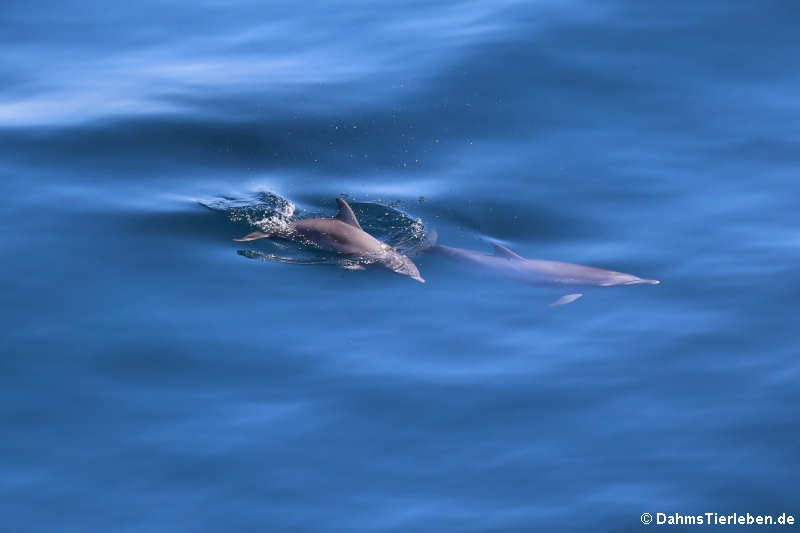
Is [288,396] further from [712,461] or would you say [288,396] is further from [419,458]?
[712,461]

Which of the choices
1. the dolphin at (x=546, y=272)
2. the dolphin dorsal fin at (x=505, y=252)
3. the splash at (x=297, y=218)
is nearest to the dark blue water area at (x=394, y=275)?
the splash at (x=297, y=218)

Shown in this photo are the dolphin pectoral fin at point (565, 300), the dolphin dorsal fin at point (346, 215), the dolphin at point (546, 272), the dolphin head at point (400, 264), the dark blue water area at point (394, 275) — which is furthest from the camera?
the dolphin dorsal fin at point (346, 215)

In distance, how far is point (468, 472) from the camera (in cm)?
1160

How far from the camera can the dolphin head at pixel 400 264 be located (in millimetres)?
15453

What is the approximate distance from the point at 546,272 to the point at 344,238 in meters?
2.99

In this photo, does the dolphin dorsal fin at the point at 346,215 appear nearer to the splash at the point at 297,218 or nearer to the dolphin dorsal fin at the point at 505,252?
the splash at the point at 297,218

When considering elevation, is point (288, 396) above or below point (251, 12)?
below

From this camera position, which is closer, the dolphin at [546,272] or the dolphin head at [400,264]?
the dolphin at [546,272]

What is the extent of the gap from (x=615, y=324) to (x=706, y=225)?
11.1 feet

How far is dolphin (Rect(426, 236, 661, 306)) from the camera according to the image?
49.8 ft

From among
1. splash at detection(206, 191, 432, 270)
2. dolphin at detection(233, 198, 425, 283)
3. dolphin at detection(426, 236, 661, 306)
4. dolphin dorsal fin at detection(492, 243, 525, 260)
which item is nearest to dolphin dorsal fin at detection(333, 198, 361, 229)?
dolphin at detection(233, 198, 425, 283)

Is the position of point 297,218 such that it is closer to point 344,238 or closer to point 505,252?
point 344,238

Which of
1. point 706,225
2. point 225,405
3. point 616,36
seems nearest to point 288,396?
point 225,405

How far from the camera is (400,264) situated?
51.3 feet
